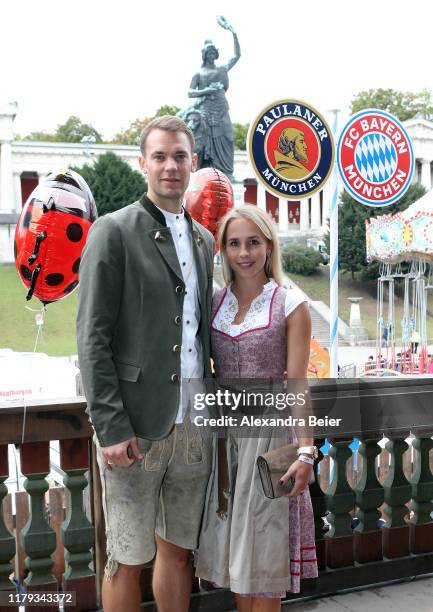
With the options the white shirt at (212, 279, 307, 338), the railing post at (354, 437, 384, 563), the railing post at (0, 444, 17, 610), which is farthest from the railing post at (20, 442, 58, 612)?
the railing post at (354, 437, 384, 563)

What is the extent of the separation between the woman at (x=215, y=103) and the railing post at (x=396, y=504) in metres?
22.4

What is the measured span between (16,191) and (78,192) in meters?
49.7

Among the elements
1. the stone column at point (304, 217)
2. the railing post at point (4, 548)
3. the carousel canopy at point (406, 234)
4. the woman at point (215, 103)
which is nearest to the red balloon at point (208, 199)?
the railing post at point (4, 548)

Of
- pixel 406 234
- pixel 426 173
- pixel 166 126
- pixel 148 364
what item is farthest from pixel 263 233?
pixel 426 173

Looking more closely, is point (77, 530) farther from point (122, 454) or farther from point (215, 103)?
point (215, 103)

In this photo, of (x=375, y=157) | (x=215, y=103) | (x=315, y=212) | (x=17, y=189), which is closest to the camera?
(x=375, y=157)

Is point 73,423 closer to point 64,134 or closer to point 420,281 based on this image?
point 420,281

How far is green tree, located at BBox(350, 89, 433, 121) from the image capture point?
5675cm

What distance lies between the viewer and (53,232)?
539 centimetres

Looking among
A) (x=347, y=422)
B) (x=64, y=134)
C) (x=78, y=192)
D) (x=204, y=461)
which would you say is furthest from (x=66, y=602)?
(x=64, y=134)

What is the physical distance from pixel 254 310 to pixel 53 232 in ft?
11.4

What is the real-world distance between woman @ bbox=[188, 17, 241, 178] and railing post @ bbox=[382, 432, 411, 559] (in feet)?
73.5

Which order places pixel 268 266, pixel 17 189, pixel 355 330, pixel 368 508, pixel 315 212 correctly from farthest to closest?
pixel 315 212 → pixel 17 189 → pixel 355 330 → pixel 368 508 → pixel 268 266

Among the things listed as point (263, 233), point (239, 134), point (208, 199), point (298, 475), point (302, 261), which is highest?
point (239, 134)
